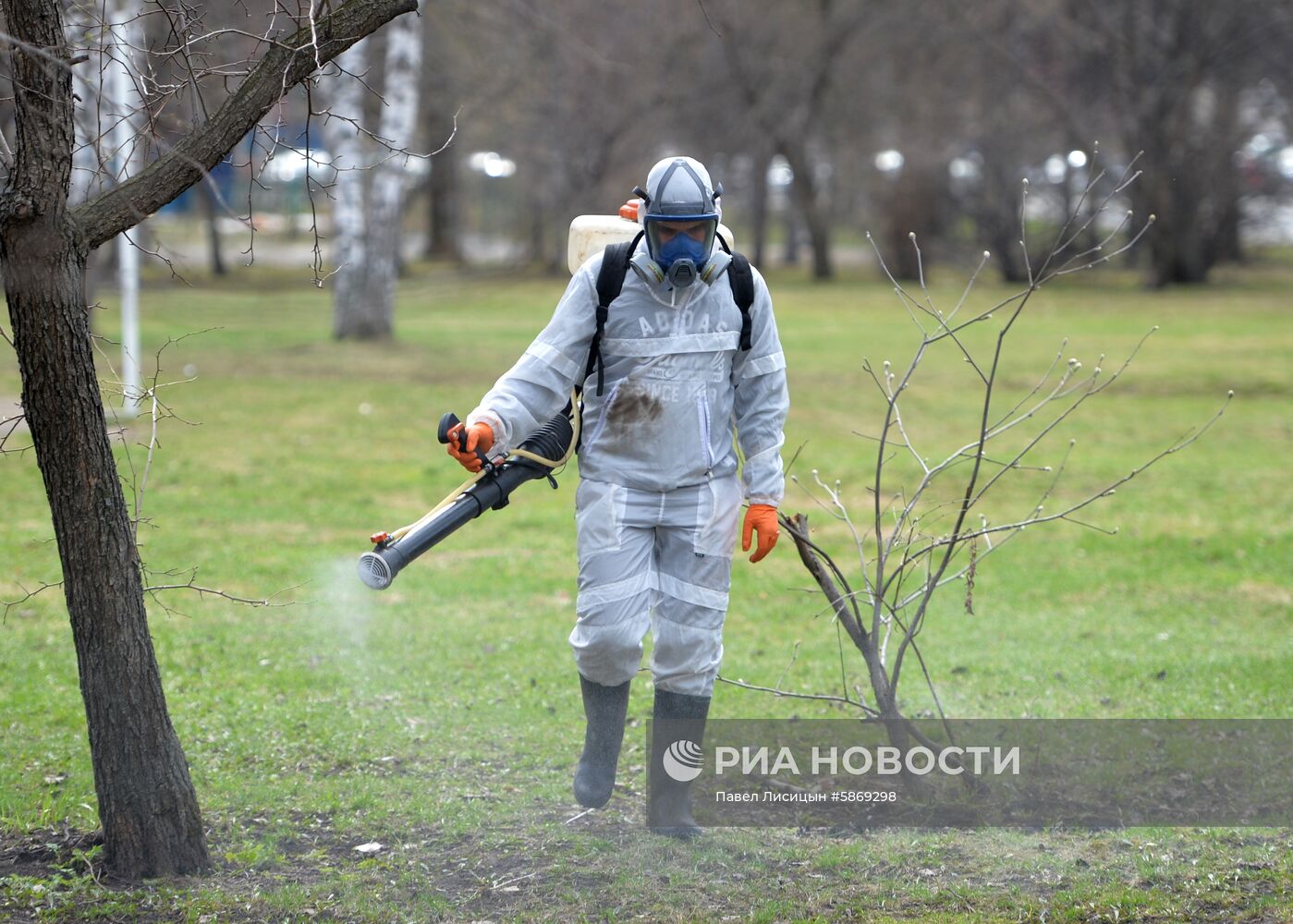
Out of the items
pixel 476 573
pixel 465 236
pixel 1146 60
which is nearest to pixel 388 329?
pixel 476 573

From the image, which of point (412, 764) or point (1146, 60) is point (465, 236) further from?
point (412, 764)

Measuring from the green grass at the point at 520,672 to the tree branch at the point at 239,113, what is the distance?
176 centimetres

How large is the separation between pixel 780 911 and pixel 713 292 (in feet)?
5.71

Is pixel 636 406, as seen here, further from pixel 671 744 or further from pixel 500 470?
pixel 671 744

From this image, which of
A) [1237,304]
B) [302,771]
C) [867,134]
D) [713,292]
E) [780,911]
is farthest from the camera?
[867,134]

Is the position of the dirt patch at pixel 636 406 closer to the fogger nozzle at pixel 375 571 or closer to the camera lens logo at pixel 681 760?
the fogger nozzle at pixel 375 571

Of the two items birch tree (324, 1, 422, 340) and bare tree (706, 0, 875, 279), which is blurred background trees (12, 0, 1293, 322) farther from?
birch tree (324, 1, 422, 340)

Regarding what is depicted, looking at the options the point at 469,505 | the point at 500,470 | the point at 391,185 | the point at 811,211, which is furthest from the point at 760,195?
the point at 469,505

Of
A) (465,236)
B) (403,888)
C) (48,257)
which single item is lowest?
(403,888)

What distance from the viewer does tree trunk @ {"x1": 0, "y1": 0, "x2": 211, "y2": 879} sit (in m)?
3.32

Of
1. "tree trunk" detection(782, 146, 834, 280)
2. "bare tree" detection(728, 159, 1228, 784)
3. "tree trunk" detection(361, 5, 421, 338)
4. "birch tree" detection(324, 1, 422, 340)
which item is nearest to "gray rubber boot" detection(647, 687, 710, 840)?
"bare tree" detection(728, 159, 1228, 784)

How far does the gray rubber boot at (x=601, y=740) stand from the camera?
421 centimetres

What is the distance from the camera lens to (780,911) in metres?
3.68

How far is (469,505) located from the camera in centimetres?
389
